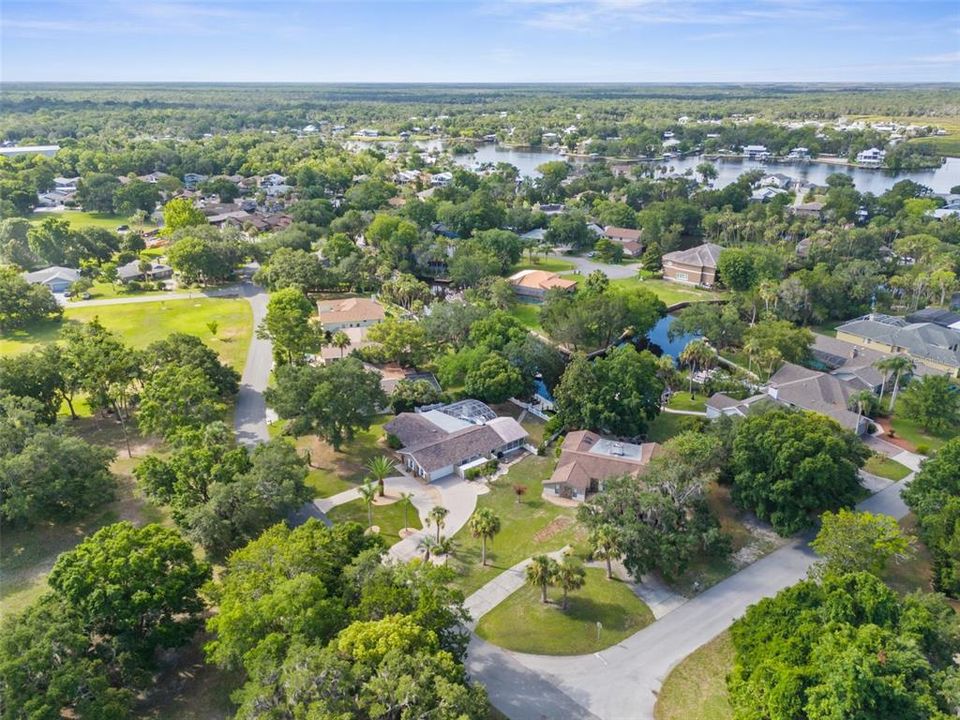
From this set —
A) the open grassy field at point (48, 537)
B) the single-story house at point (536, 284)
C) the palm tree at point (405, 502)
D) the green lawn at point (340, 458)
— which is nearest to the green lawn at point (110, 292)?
the open grassy field at point (48, 537)

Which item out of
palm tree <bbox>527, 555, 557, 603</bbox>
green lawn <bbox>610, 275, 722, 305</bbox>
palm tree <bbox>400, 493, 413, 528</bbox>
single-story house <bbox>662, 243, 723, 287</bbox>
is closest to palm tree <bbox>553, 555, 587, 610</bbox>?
palm tree <bbox>527, 555, 557, 603</bbox>

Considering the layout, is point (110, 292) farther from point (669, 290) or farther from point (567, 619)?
point (567, 619)

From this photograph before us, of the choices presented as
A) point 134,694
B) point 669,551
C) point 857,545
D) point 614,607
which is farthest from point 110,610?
point 857,545

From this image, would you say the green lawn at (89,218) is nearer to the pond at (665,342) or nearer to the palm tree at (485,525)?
the pond at (665,342)

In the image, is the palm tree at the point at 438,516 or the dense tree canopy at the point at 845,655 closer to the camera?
the dense tree canopy at the point at 845,655

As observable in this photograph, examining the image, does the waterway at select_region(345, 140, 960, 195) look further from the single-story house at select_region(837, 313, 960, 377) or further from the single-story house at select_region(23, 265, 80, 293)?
the single-story house at select_region(23, 265, 80, 293)
